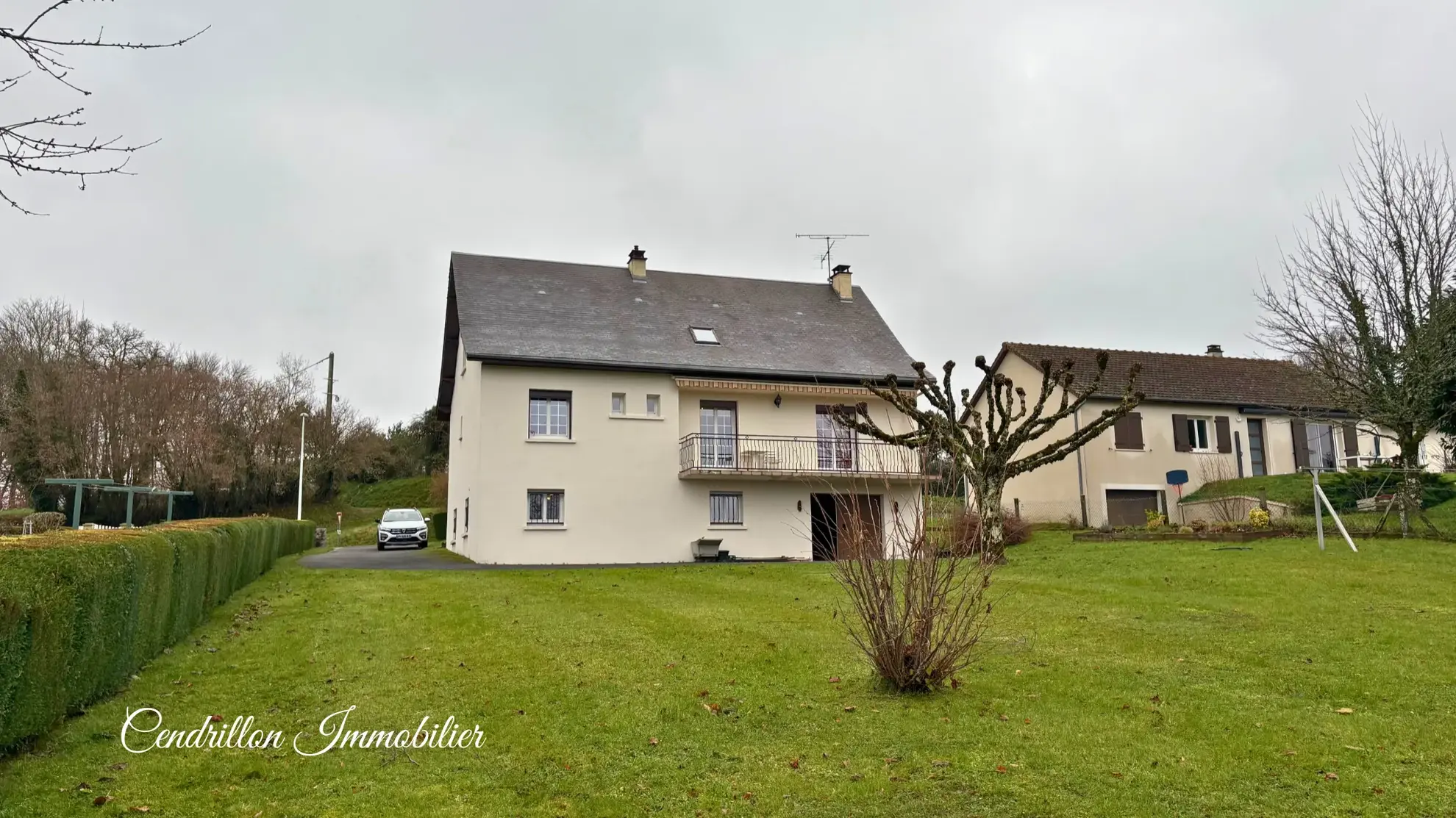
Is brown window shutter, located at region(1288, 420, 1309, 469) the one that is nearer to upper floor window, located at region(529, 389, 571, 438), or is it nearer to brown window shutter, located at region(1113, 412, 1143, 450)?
brown window shutter, located at region(1113, 412, 1143, 450)

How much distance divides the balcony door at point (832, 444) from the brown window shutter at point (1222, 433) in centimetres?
1418

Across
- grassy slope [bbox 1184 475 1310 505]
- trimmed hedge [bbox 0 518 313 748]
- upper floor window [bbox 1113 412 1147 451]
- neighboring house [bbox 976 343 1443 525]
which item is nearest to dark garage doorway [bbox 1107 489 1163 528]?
neighboring house [bbox 976 343 1443 525]

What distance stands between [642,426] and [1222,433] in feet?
66.7

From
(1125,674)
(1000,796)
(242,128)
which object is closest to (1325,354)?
(1125,674)

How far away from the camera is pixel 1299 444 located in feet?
110

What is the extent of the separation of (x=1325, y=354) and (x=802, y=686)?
18.3 m

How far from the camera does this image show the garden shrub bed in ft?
64.4

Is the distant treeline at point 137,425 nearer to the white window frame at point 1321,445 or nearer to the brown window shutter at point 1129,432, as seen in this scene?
the brown window shutter at point 1129,432

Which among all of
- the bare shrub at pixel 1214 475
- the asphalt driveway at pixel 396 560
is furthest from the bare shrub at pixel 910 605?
the bare shrub at pixel 1214 475

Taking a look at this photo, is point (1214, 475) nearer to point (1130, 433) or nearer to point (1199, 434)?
point (1199, 434)

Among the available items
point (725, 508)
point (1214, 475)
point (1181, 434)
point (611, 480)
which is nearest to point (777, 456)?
point (725, 508)

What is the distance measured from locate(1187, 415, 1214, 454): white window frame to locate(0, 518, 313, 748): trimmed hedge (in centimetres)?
2978

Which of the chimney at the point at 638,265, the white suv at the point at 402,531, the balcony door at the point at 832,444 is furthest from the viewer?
the white suv at the point at 402,531

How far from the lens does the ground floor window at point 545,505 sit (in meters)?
24.1
